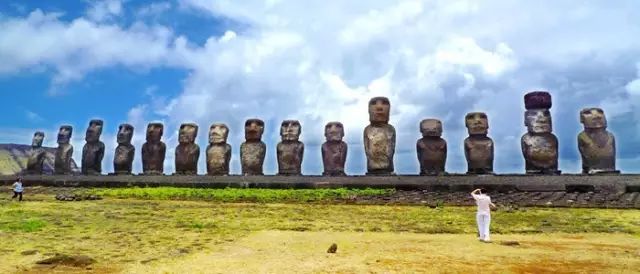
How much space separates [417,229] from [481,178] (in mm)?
8693

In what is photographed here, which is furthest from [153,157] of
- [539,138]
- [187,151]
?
[539,138]

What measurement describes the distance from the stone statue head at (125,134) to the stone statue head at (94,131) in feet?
4.58

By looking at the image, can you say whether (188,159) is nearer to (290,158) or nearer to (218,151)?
(218,151)

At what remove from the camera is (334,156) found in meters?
21.5

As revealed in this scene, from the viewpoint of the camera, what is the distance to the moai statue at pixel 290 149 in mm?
22078

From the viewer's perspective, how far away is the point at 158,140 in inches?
976

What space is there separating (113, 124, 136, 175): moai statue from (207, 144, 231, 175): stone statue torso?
431 centimetres

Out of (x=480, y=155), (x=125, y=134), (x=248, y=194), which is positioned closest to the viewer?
(x=248, y=194)

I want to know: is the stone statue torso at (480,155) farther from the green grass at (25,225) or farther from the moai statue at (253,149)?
the green grass at (25,225)

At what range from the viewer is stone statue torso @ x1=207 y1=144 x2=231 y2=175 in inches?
911

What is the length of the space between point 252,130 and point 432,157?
7.37 meters

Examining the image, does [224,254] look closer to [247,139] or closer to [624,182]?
[624,182]

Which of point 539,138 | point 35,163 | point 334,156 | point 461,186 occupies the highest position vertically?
point 539,138

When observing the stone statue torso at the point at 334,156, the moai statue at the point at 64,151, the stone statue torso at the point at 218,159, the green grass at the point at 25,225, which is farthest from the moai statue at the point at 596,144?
the moai statue at the point at 64,151
